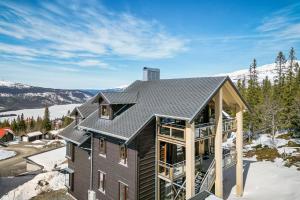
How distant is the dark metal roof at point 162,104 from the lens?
608 inches

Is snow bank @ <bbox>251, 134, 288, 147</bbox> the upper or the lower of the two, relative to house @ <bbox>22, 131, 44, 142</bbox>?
upper

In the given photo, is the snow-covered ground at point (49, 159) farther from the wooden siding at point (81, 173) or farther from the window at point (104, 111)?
the window at point (104, 111)

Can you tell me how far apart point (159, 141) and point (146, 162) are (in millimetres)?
1804

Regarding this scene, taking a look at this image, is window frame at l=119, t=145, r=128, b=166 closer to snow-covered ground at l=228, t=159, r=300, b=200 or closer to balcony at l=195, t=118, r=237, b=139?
balcony at l=195, t=118, r=237, b=139

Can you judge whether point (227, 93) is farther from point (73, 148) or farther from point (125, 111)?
point (73, 148)

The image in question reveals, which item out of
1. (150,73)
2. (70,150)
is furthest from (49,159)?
(150,73)

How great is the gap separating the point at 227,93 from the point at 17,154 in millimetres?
67952

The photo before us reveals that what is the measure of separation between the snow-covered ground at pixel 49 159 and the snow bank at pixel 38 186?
402 inches

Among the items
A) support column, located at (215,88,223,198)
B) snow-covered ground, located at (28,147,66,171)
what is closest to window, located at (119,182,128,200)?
support column, located at (215,88,223,198)

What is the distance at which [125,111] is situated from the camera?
1953 cm

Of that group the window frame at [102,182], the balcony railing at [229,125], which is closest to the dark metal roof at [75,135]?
the window frame at [102,182]

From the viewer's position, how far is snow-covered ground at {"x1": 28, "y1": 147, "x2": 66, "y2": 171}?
4116cm

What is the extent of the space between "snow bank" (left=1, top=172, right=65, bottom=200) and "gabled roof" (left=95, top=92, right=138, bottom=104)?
49.0 feet

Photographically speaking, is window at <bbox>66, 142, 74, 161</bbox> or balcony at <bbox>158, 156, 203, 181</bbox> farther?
window at <bbox>66, 142, 74, 161</bbox>
